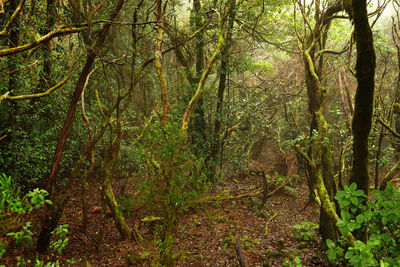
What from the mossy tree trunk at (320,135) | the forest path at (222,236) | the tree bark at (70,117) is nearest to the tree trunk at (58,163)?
the tree bark at (70,117)

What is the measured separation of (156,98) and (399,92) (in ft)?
29.2

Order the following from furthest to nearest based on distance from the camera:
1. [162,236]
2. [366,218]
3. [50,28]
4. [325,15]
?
[325,15] < [50,28] < [162,236] < [366,218]

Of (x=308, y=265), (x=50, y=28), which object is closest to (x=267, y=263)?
(x=308, y=265)

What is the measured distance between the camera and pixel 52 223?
161 inches

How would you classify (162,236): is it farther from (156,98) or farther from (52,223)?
(156,98)

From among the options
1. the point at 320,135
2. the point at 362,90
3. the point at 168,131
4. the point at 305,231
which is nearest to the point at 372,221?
the point at 362,90

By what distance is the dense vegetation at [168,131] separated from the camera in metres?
2.32

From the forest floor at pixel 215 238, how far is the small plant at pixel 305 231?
0.10 meters

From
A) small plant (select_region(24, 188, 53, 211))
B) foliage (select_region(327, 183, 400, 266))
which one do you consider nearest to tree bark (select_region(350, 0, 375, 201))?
foliage (select_region(327, 183, 400, 266))

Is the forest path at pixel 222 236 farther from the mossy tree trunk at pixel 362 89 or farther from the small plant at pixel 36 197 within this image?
the mossy tree trunk at pixel 362 89

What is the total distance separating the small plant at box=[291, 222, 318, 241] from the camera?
569 cm

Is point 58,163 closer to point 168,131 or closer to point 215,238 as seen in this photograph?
point 168,131

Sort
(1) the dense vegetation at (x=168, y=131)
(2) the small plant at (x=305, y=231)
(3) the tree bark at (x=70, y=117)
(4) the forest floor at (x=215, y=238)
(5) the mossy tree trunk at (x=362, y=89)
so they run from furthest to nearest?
(2) the small plant at (x=305, y=231), (4) the forest floor at (x=215, y=238), (3) the tree bark at (x=70, y=117), (1) the dense vegetation at (x=168, y=131), (5) the mossy tree trunk at (x=362, y=89)

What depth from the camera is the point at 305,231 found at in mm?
6098
